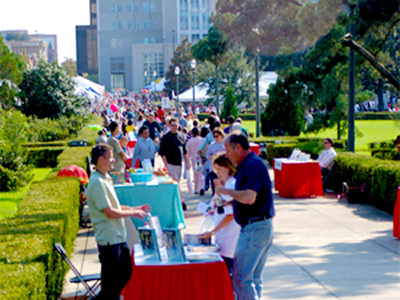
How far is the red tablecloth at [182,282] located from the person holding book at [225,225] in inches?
17.8

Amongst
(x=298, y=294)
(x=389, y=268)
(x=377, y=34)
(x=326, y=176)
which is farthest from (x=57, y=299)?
(x=377, y=34)

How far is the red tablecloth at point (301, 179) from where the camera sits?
579 inches

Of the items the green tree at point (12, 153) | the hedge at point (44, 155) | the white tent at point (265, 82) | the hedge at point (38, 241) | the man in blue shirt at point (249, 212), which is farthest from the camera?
the white tent at point (265, 82)

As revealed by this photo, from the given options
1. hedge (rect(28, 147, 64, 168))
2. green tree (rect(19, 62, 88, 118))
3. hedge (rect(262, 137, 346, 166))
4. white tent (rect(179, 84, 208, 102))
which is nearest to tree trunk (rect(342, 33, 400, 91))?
hedge (rect(262, 137, 346, 166))

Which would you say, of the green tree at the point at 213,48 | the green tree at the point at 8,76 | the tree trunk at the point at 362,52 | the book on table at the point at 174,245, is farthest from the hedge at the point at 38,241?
the green tree at the point at 213,48

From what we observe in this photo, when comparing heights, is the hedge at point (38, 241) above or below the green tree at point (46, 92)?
below

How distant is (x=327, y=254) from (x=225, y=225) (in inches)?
143

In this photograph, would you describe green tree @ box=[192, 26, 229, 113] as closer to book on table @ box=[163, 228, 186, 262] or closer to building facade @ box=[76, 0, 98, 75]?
book on table @ box=[163, 228, 186, 262]

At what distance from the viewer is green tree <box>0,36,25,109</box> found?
26.4 metres

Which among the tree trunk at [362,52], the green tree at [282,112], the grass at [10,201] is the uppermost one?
the tree trunk at [362,52]

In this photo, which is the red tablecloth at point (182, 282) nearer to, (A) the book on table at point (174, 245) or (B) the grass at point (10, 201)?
(A) the book on table at point (174, 245)

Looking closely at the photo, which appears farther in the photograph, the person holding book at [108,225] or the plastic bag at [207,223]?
the plastic bag at [207,223]

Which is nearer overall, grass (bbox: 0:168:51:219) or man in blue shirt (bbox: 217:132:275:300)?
man in blue shirt (bbox: 217:132:275:300)

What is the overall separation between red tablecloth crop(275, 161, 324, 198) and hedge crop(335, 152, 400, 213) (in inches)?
30.4
